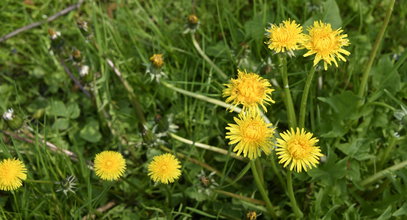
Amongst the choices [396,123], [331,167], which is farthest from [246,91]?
[396,123]

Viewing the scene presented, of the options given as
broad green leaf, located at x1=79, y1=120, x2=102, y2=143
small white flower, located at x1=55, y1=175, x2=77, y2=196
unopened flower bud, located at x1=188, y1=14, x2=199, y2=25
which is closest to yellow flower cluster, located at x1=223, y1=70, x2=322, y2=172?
small white flower, located at x1=55, y1=175, x2=77, y2=196

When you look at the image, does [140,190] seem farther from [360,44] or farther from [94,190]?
[360,44]

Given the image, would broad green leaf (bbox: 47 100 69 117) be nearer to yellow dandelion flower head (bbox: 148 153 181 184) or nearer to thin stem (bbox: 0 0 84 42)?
thin stem (bbox: 0 0 84 42)

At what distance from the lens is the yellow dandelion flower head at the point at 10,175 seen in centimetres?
135

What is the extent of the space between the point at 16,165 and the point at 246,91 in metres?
0.82

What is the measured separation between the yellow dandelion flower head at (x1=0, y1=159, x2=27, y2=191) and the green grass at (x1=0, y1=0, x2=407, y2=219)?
141 millimetres

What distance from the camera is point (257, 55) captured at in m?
1.98

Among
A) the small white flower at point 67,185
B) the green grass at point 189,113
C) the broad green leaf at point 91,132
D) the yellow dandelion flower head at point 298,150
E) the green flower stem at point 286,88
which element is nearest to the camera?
the yellow dandelion flower head at point 298,150

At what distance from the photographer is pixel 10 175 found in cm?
136

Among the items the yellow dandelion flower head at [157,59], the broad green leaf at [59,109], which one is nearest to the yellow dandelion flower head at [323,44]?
the yellow dandelion flower head at [157,59]

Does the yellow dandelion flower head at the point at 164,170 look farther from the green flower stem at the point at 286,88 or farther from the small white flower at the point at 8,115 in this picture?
the small white flower at the point at 8,115

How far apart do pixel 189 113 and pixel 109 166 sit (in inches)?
26.7

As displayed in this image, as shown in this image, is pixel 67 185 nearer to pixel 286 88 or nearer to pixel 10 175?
pixel 10 175

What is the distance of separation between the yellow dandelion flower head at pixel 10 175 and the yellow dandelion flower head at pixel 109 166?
0.25 meters
